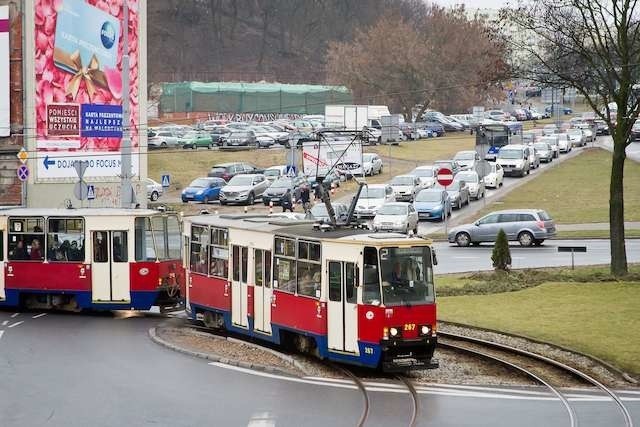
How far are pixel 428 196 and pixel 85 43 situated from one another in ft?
52.0

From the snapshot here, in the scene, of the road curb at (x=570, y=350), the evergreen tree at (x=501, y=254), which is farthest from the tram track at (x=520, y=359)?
the evergreen tree at (x=501, y=254)

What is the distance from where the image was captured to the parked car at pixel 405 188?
56.8 metres

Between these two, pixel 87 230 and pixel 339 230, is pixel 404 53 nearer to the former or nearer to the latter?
pixel 87 230

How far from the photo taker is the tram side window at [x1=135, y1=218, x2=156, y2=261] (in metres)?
28.8

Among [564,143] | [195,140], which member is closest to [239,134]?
[195,140]

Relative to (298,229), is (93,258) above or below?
below

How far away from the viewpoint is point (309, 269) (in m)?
22.0

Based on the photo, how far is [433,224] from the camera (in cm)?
5162

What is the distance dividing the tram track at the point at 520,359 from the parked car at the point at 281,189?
30669 millimetres

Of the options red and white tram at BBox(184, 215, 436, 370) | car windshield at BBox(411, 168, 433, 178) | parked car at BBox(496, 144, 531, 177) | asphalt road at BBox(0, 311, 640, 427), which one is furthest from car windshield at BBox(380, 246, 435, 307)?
parked car at BBox(496, 144, 531, 177)

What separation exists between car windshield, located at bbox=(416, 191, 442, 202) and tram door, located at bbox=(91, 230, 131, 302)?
83.4 ft

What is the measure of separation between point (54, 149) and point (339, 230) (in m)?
30.7

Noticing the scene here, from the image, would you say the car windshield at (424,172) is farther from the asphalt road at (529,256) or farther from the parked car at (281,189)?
the asphalt road at (529,256)

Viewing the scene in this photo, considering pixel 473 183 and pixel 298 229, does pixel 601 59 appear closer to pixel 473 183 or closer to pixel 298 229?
pixel 298 229
